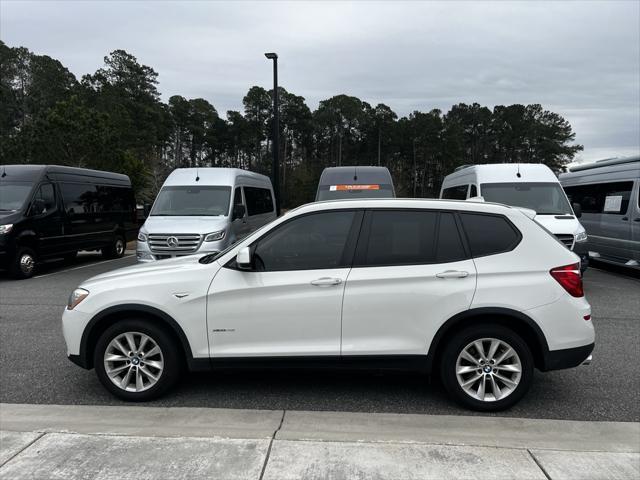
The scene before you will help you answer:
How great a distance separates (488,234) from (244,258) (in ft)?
6.47

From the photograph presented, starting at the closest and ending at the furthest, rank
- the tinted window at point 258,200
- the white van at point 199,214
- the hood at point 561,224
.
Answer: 1. the hood at point 561,224
2. the white van at point 199,214
3. the tinted window at point 258,200

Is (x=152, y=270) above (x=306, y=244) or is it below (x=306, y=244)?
below

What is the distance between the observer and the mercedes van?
10.9 metres

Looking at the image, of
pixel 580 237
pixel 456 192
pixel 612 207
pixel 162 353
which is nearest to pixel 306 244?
pixel 162 353

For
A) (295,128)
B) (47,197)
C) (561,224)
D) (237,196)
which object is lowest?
(561,224)

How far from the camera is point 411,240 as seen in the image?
4.09m

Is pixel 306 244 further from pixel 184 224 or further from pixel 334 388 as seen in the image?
pixel 184 224

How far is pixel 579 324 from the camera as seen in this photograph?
3.92 metres

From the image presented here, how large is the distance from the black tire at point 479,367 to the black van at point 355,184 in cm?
732

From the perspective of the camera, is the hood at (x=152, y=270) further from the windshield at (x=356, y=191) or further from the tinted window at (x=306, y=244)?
the windshield at (x=356, y=191)

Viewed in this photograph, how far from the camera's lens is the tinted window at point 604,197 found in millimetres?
11234

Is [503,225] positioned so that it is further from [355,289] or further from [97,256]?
[97,256]

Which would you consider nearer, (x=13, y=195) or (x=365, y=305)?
(x=365, y=305)

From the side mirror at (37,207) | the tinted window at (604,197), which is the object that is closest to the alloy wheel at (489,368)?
the tinted window at (604,197)
